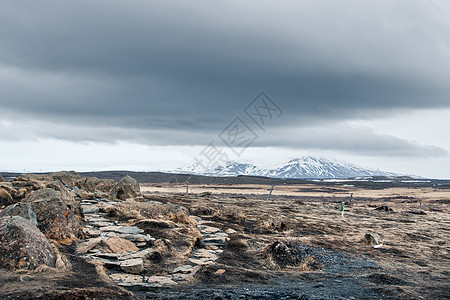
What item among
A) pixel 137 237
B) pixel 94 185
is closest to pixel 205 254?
pixel 137 237

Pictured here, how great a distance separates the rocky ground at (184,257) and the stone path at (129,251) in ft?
0.11

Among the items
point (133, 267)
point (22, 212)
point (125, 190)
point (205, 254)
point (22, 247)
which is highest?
point (125, 190)

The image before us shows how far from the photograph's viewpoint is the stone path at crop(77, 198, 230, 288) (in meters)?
8.36

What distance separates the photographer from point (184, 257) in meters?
10.4

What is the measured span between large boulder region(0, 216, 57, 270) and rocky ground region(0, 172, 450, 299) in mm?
23

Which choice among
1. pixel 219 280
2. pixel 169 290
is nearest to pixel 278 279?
pixel 219 280

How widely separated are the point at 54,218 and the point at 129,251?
2.68 m

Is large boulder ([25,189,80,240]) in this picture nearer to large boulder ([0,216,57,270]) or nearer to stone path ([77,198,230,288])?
stone path ([77,198,230,288])

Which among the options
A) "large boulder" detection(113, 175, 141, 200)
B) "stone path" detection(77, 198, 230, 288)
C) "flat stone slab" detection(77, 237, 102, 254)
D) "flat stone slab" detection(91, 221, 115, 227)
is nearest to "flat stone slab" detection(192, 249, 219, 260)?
"stone path" detection(77, 198, 230, 288)

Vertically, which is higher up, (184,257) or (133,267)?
(133,267)

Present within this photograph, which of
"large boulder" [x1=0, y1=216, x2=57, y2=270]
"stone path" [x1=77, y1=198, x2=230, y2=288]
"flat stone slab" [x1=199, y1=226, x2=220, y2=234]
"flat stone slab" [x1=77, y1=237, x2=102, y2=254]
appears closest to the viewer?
"large boulder" [x1=0, y1=216, x2=57, y2=270]

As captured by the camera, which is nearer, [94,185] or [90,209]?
[90,209]

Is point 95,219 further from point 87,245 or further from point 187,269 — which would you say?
point 187,269

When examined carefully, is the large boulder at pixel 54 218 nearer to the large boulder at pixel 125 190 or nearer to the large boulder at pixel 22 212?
the large boulder at pixel 22 212
